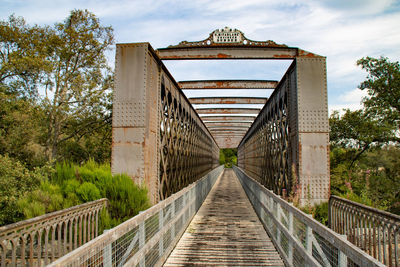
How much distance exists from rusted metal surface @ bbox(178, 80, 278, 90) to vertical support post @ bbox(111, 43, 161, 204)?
6230 millimetres

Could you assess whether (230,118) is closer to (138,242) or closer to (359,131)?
(359,131)

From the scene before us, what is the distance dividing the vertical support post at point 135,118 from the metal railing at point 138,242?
1.21 metres

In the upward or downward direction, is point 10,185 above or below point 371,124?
below

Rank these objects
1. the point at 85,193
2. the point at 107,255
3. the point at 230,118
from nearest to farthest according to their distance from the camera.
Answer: the point at 107,255 < the point at 85,193 < the point at 230,118

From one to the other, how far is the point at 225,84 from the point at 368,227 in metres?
9.69

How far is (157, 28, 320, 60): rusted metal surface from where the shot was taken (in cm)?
980

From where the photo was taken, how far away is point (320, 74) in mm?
8047

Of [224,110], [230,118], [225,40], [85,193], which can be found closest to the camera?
[85,193]

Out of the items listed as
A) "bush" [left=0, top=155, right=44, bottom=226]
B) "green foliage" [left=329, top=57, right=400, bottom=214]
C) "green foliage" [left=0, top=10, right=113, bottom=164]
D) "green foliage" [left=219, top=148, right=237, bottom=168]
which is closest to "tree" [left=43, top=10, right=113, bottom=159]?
"green foliage" [left=0, top=10, right=113, bottom=164]

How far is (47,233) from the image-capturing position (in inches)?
149

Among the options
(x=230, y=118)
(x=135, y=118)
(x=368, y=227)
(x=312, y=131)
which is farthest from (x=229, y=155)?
(x=368, y=227)

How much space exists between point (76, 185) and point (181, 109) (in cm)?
783

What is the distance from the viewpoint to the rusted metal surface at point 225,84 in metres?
13.7

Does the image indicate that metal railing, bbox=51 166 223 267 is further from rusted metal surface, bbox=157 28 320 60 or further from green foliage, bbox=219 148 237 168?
green foliage, bbox=219 148 237 168
